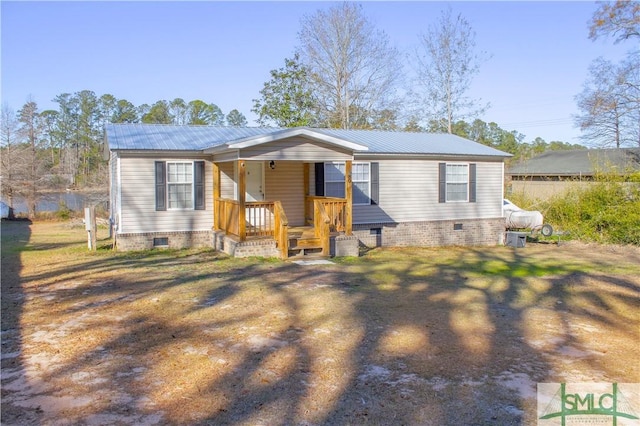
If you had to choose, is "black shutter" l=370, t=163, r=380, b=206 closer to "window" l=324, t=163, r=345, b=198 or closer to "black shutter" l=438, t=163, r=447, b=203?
"window" l=324, t=163, r=345, b=198

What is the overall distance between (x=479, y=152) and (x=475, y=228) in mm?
2511

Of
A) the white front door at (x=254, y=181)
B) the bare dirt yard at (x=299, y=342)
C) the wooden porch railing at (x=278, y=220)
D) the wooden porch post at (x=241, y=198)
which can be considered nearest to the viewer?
the bare dirt yard at (x=299, y=342)

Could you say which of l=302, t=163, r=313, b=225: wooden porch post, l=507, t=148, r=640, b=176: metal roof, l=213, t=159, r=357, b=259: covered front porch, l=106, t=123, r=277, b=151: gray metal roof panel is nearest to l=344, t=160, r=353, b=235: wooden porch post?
l=213, t=159, r=357, b=259: covered front porch

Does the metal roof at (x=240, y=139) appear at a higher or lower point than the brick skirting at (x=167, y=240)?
higher

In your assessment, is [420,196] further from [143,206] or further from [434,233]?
[143,206]

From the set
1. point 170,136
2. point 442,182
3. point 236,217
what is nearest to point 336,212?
point 236,217

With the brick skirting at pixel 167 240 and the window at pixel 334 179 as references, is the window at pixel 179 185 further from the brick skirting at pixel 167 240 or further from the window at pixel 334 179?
the window at pixel 334 179

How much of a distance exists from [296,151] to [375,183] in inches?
169

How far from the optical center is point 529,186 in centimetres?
3216

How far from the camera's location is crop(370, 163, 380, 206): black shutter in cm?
1620

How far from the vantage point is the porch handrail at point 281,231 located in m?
12.4

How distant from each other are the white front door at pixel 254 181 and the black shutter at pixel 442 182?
5.80m

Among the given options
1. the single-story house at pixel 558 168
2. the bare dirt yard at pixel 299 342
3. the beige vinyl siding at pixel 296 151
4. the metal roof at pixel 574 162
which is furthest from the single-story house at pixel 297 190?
the metal roof at pixel 574 162

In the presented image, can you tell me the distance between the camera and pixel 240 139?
12.3m
